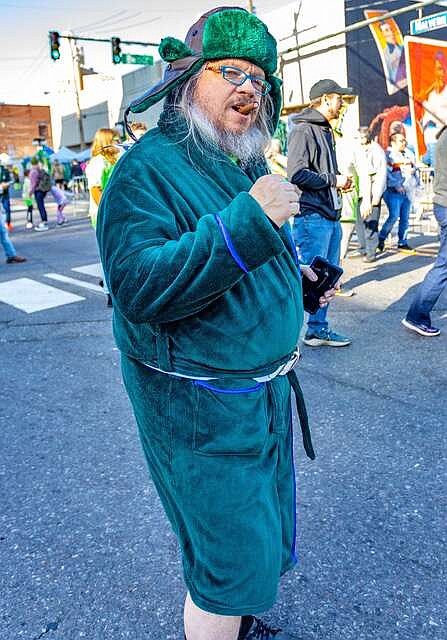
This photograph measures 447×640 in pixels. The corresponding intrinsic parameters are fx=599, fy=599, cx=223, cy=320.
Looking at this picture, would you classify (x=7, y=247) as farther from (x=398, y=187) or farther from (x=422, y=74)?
(x=422, y=74)

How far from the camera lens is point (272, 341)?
1466mm

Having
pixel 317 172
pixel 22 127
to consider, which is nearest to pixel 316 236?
pixel 317 172

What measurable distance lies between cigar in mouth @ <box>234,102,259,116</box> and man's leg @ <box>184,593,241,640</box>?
50.1 inches

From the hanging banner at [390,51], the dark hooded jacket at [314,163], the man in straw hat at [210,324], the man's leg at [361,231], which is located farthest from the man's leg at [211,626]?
the hanging banner at [390,51]

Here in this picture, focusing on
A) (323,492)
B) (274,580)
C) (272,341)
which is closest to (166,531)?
(323,492)

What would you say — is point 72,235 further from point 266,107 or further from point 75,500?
point 266,107

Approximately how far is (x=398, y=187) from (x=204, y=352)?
8.12 metres

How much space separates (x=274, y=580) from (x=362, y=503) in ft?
4.26

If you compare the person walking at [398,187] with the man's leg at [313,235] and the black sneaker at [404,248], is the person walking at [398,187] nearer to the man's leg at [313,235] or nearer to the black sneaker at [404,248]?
the black sneaker at [404,248]

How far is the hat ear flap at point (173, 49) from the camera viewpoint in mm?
1470

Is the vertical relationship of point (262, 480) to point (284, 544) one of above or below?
above

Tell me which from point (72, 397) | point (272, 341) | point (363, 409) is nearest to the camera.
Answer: point (272, 341)

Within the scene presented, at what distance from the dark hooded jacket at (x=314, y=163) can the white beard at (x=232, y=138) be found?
116 inches

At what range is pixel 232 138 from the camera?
1.51 meters
